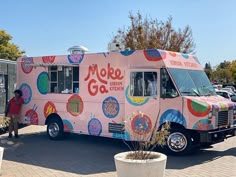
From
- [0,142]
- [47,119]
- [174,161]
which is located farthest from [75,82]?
[174,161]

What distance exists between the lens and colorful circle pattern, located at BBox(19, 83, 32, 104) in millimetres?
12591

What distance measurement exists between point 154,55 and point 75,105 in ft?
11.0

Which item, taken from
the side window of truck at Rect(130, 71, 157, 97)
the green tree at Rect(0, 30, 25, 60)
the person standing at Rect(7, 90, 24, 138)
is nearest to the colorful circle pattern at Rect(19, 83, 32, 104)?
the person standing at Rect(7, 90, 24, 138)

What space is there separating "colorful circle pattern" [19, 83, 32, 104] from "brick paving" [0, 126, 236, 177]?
1468mm

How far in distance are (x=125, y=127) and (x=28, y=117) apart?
4426 mm

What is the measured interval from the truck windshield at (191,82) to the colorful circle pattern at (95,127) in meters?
2.90

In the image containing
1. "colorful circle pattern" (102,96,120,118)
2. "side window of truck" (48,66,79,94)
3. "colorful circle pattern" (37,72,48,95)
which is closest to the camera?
"colorful circle pattern" (102,96,120,118)

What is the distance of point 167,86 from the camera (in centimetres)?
932

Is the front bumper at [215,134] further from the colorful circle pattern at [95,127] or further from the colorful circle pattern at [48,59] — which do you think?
the colorful circle pattern at [48,59]

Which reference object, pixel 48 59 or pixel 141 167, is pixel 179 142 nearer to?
pixel 141 167

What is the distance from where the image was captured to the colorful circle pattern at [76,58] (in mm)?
11145

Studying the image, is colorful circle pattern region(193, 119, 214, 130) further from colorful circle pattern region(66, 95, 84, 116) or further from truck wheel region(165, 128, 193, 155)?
colorful circle pattern region(66, 95, 84, 116)

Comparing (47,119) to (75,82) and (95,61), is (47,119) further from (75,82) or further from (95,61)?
(95,61)

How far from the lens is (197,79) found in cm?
1005
